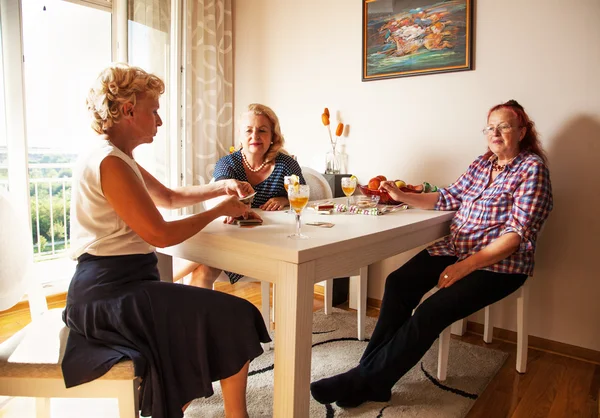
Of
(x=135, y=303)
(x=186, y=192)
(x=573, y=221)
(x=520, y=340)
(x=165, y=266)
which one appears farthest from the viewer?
(x=573, y=221)

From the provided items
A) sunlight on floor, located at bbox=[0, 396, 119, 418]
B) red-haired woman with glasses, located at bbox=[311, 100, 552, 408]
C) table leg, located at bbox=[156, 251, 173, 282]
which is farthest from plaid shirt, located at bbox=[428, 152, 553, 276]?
sunlight on floor, located at bbox=[0, 396, 119, 418]

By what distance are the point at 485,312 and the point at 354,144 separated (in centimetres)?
127

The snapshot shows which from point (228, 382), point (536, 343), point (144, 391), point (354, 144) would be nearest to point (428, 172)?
point (354, 144)

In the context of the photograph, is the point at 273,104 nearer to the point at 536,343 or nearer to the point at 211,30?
the point at 211,30

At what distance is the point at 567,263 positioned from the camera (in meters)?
2.28

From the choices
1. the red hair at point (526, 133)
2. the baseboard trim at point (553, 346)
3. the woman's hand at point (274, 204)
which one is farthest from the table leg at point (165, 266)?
the baseboard trim at point (553, 346)

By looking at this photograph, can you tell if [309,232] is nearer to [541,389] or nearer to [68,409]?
[68,409]

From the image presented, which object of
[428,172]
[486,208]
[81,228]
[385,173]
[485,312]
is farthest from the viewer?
[385,173]

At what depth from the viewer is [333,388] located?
175cm

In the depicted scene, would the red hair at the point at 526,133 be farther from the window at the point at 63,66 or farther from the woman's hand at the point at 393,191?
the window at the point at 63,66

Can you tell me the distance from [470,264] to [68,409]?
165 centimetres

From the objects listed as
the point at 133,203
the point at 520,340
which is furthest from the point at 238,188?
the point at 520,340

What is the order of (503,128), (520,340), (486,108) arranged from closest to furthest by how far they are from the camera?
(503,128)
(520,340)
(486,108)

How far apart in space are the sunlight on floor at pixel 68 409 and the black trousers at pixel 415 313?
99cm
